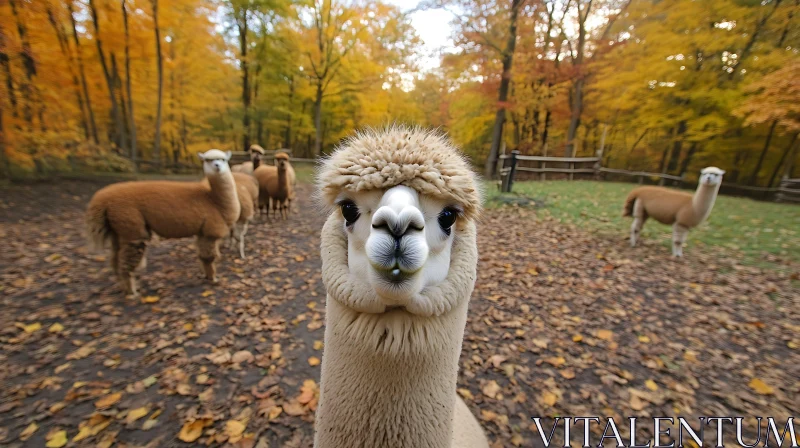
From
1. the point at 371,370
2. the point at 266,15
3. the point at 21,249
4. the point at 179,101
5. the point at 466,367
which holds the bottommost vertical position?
the point at 466,367

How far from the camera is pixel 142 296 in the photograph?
163 inches

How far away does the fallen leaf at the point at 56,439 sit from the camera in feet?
7.00

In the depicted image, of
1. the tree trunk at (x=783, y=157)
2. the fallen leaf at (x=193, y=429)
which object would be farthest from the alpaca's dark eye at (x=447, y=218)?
the tree trunk at (x=783, y=157)

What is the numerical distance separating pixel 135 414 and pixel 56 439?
1.42ft

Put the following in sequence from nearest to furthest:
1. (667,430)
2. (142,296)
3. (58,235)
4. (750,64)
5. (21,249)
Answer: (667,430) → (142,296) → (21,249) → (58,235) → (750,64)

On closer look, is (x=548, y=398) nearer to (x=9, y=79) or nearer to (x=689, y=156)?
(x=9, y=79)

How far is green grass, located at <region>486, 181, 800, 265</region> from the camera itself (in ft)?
20.1

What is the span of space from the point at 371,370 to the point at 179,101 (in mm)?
20099

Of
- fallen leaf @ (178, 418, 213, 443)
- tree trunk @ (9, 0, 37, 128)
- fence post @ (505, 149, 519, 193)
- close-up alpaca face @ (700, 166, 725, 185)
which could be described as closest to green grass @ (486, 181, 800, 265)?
fence post @ (505, 149, 519, 193)

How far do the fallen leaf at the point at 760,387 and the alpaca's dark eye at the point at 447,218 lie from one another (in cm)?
376

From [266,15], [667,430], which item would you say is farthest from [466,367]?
[266,15]

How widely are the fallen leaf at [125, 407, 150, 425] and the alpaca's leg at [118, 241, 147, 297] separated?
2189 mm

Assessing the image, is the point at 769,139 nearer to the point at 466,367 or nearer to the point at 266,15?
the point at 466,367

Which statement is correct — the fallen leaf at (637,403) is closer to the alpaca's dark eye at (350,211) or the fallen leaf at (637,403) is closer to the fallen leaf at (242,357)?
the alpaca's dark eye at (350,211)
